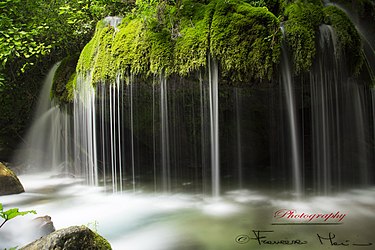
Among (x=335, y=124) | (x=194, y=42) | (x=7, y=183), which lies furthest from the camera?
(x=335, y=124)

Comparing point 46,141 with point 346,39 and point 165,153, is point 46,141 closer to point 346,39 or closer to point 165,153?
point 165,153

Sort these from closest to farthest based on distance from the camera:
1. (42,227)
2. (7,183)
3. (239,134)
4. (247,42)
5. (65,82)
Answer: (42,227) → (247,42) → (7,183) → (65,82) → (239,134)

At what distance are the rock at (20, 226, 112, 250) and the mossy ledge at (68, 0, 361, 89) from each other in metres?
3.44

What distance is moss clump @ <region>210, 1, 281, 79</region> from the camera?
5254mm

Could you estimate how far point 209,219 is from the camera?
16.6 feet

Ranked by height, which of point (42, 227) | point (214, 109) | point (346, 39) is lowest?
point (42, 227)

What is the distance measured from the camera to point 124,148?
10.9 meters

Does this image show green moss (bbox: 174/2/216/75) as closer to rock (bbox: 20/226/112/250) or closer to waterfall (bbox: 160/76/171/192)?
waterfall (bbox: 160/76/171/192)

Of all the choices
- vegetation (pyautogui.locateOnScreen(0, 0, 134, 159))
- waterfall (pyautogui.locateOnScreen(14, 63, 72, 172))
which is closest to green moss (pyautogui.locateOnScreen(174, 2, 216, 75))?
vegetation (pyautogui.locateOnScreen(0, 0, 134, 159))

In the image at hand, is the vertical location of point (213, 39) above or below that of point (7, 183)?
above

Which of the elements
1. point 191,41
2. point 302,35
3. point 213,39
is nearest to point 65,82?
point 191,41

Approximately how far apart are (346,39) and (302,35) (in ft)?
3.33

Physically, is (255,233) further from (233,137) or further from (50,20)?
(50,20)

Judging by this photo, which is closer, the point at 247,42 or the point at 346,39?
the point at 247,42
